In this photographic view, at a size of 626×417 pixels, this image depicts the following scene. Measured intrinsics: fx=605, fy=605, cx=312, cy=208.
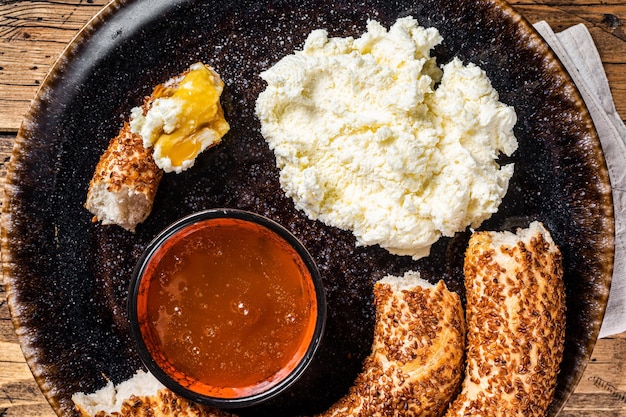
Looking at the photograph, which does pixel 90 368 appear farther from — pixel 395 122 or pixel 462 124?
pixel 462 124

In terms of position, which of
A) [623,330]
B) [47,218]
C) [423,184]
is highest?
[47,218]

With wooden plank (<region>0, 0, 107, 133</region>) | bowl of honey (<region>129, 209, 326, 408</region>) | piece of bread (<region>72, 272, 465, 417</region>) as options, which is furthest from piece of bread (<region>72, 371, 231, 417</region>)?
wooden plank (<region>0, 0, 107, 133</region>)

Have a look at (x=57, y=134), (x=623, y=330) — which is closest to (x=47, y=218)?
(x=57, y=134)

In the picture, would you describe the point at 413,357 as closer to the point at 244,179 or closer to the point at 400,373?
the point at 400,373

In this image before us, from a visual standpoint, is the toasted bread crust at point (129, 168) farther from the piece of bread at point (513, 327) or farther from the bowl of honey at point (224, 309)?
the piece of bread at point (513, 327)

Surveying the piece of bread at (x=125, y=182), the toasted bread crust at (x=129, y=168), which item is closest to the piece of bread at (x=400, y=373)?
the piece of bread at (x=125, y=182)

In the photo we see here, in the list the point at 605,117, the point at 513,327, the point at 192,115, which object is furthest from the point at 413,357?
the point at 605,117
